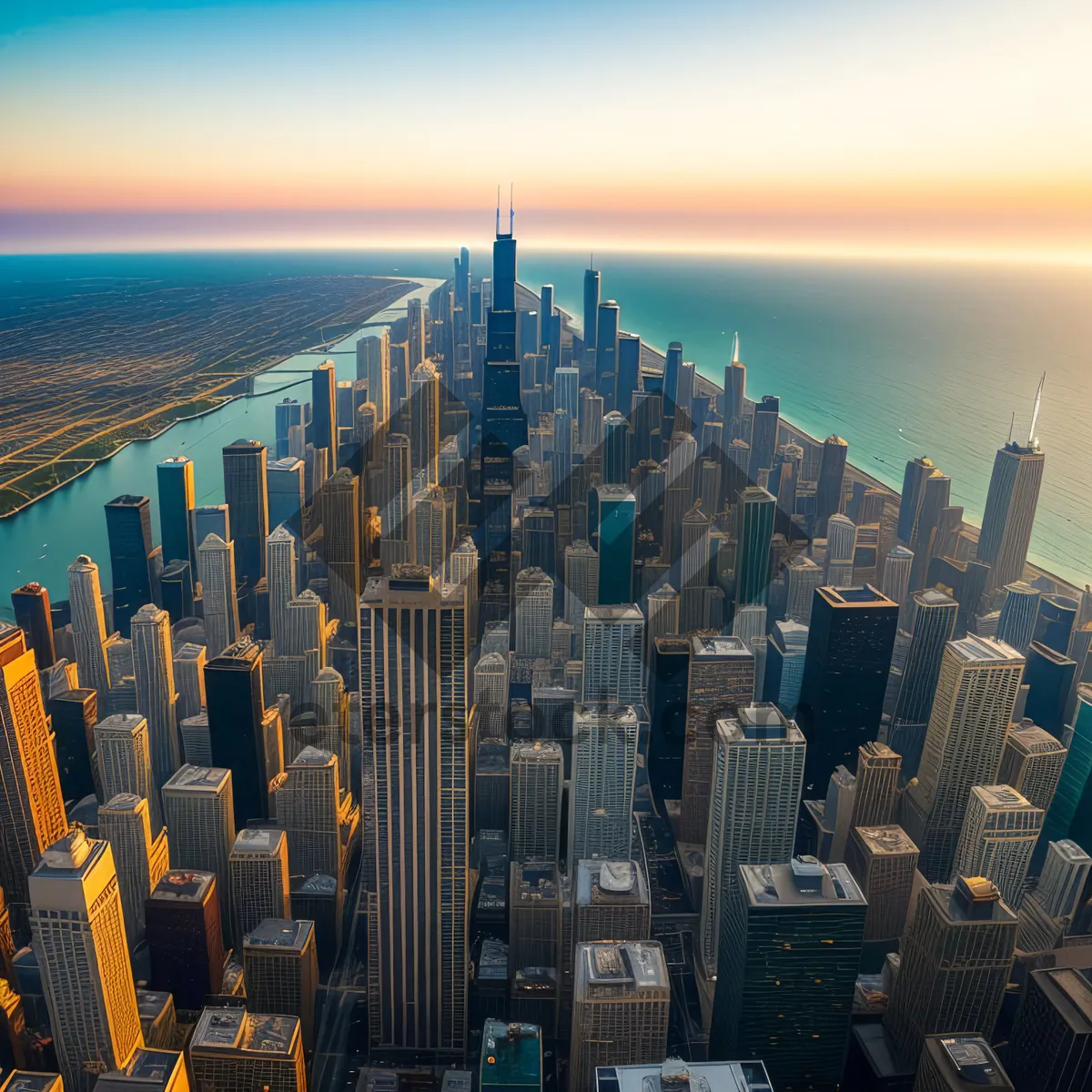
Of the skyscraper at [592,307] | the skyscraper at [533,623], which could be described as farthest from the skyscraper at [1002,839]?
the skyscraper at [592,307]

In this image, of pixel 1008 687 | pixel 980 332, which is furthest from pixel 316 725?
pixel 980 332

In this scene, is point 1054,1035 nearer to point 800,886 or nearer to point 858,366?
point 800,886

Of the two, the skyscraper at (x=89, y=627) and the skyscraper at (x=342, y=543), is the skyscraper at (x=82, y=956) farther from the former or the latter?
the skyscraper at (x=342, y=543)

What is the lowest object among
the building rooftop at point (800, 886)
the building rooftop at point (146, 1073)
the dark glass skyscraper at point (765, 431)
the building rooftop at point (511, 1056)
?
the building rooftop at point (511, 1056)

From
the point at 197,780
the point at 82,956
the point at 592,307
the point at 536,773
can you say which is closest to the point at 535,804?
the point at 536,773

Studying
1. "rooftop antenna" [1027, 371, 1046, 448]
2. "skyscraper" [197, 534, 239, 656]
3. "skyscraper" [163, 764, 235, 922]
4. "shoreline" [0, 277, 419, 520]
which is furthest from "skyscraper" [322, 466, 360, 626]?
"rooftop antenna" [1027, 371, 1046, 448]

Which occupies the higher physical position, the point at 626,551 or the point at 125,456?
the point at 125,456

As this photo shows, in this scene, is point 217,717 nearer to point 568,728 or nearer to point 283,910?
point 283,910

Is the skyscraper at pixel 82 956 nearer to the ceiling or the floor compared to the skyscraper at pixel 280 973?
nearer to the ceiling
